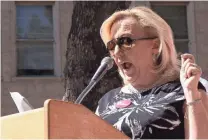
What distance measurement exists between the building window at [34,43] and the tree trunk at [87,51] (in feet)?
14.0

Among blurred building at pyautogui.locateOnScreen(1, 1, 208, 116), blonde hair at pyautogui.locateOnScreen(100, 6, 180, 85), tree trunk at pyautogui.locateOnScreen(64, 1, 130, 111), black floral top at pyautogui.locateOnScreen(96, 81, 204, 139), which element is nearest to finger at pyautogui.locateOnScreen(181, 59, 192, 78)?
black floral top at pyautogui.locateOnScreen(96, 81, 204, 139)

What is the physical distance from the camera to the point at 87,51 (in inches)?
196

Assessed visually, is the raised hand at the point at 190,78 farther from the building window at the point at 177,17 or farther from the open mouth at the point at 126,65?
the building window at the point at 177,17

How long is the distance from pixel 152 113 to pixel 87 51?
2779 millimetres

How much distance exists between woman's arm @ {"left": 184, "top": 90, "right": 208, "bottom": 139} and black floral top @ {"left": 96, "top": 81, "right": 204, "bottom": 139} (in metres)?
0.09

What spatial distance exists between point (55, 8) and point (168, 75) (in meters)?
7.44

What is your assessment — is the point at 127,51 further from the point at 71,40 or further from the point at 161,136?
the point at 71,40

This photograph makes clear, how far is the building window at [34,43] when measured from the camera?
956cm

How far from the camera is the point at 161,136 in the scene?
2184 mm

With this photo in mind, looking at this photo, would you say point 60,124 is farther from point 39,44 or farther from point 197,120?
point 39,44

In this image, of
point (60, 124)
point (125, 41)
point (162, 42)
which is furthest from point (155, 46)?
point (60, 124)

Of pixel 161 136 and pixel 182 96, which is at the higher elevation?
pixel 182 96

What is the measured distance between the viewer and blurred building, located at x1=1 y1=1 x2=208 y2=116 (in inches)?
370

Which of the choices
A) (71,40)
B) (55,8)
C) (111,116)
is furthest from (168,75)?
(55,8)
